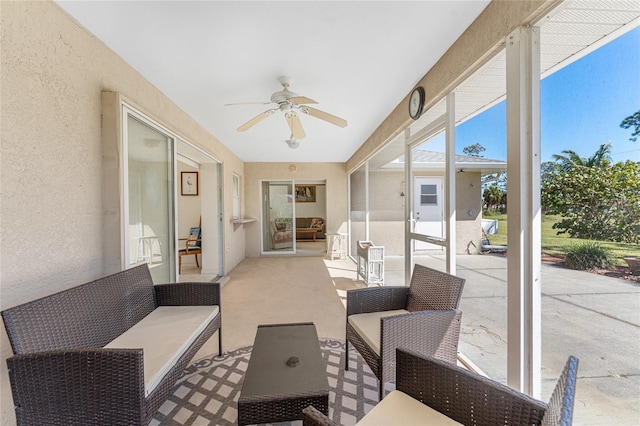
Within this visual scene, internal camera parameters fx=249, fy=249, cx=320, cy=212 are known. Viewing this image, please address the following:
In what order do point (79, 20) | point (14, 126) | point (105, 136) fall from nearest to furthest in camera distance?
point (14, 126)
point (79, 20)
point (105, 136)

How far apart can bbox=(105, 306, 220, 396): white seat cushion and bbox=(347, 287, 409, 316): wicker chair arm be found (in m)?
1.16

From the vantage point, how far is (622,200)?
118 cm

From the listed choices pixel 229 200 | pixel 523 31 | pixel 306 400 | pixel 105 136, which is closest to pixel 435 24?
pixel 523 31

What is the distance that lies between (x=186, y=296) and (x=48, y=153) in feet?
4.57

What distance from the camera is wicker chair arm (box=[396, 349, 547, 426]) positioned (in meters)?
0.82

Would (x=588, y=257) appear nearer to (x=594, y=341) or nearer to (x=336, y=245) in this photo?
(x=594, y=341)

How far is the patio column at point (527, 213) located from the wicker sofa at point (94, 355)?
1999mm

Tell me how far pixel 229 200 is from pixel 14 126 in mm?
4021

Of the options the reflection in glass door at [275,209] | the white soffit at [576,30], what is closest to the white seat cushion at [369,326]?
the white soffit at [576,30]

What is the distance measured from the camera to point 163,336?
168 cm

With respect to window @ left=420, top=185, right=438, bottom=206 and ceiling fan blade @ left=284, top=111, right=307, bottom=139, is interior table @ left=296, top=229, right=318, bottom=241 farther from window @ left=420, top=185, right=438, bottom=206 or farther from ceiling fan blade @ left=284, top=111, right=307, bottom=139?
ceiling fan blade @ left=284, top=111, right=307, bottom=139

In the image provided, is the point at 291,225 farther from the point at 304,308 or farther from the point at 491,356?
the point at 491,356

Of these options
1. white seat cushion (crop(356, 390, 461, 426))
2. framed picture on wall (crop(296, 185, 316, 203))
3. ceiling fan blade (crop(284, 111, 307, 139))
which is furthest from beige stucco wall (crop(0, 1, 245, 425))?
framed picture on wall (crop(296, 185, 316, 203))

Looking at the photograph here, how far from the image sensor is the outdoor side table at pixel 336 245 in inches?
255
